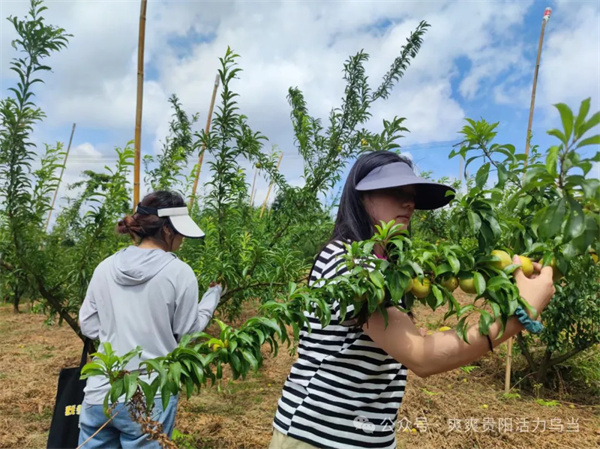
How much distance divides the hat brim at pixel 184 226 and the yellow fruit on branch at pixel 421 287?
4.16 feet

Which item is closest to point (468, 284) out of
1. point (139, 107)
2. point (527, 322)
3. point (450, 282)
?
point (450, 282)

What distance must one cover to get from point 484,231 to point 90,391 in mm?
1694

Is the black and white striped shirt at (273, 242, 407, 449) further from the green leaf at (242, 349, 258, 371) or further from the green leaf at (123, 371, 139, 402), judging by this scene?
the green leaf at (123, 371, 139, 402)

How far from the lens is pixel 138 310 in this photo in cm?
193

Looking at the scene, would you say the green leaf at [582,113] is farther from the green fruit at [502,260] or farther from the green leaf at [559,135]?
the green fruit at [502,260]

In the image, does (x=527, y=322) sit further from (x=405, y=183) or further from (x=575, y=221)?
(x=405, y=183)

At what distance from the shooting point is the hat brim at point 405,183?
4.17 ft

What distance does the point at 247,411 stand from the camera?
4062 mm

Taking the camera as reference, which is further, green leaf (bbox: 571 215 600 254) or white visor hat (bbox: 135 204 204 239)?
white visor hat (bbox: 135 204 204 239)

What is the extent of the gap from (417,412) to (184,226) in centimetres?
292

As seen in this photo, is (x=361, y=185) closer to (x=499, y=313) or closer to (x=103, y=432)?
(x=499, y=313)

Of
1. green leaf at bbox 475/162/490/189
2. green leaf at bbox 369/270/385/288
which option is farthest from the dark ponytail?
green leaf at bbox 475/162/490/189

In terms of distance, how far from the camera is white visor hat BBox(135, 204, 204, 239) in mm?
2113

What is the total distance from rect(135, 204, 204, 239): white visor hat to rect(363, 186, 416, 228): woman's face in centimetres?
108
